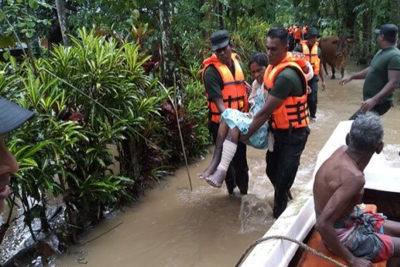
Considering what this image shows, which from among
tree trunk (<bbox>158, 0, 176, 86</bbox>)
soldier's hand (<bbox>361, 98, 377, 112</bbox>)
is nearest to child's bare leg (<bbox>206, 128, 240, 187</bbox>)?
soldier's hand (<bbox>361, 98, 377, 112</bbox>)

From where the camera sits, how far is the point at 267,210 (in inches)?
178

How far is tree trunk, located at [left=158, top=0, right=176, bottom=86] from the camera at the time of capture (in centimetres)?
564

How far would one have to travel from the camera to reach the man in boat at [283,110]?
11.3ft

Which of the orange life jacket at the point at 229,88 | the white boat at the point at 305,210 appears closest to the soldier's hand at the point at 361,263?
the white boat at the point at 305,210

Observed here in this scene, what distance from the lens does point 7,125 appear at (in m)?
1.04

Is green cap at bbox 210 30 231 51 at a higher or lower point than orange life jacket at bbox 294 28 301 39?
higher

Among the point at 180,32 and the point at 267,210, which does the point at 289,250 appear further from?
the point at 180,32

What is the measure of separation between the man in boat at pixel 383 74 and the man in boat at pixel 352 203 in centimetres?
245

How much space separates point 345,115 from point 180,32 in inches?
149

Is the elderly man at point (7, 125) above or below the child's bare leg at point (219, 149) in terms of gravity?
above

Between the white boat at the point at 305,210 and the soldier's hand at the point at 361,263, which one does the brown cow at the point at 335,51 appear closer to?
the white boat at the point at 305,210

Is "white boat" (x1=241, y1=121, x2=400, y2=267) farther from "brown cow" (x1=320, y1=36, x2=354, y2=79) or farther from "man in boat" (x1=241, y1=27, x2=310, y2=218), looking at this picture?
"brown cow" (x1=320, y1=36, x2=354, y2=79)

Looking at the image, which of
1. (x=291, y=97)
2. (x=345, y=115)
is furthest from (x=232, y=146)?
(x=345, y=115)

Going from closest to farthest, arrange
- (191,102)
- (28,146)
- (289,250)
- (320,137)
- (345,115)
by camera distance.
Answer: (289,250) < (28,146) < (191,102) < (320,137) < (345,115)
